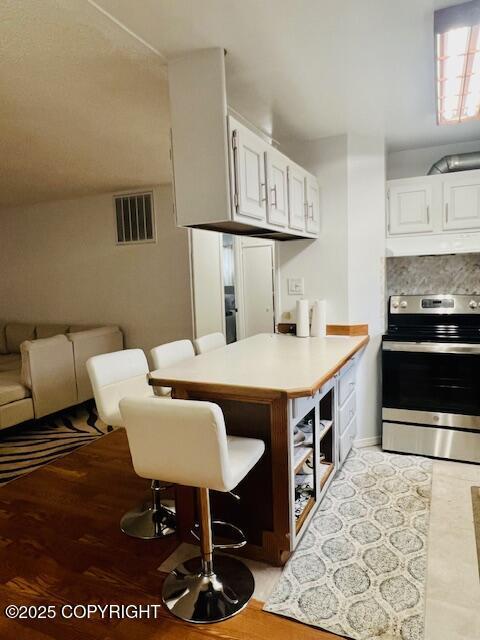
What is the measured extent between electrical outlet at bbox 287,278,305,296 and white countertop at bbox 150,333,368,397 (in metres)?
0.53

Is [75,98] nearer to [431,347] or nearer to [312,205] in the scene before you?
[312,205]

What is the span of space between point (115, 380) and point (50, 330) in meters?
3.47

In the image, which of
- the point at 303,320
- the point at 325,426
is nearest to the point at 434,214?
the point at 303,320

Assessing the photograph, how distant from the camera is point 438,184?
10.3ft

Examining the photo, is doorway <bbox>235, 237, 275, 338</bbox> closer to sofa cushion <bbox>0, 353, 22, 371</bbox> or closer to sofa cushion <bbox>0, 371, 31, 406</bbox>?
sofa cushion <bbox>0, 353, 22, 371</bbox>

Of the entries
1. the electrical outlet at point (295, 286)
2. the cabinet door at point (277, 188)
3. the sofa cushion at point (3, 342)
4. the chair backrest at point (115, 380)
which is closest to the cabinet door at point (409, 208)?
the electrical outlet at point (295, 286)

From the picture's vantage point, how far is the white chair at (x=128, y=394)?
7.30 feet

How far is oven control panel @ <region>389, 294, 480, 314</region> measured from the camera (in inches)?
126

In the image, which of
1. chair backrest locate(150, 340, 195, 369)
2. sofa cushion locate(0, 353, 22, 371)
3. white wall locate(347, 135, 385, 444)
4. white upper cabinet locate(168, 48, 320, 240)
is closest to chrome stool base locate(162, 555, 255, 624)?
chair backrest locate(150, 340, 195, 369)

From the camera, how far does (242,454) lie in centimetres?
175

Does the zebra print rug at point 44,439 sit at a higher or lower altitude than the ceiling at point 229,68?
lower

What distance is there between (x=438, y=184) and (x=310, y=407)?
2091 mm

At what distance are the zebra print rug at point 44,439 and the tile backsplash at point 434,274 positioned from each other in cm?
297

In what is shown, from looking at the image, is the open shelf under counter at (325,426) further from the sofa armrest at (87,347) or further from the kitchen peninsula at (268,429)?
the sofa armrest at (87,347)
